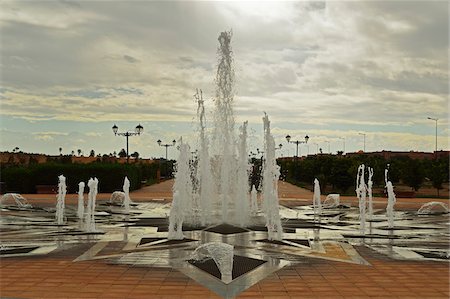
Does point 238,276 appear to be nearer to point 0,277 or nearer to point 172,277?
point 172,277

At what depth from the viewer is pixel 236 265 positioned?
27.9ft

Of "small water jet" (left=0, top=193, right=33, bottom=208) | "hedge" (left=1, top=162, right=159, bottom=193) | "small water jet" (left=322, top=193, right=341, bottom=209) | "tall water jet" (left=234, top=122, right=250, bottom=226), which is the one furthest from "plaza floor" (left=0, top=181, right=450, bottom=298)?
"hedge" (left=1, top=162, right=159, bottom=193)

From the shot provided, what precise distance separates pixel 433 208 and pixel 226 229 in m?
11.6

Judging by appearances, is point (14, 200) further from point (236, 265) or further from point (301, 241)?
point (236, 265)

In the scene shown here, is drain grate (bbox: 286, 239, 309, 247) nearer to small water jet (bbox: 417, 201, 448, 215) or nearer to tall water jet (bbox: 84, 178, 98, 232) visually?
tall water jet (bbox: 84, 178, 98, 232)

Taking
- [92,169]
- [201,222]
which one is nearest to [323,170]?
[92,169]

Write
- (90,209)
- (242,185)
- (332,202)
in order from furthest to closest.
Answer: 1. (332,202)
2. (242,185)
3. (90,209)

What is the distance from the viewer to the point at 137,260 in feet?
29.6

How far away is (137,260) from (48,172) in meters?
20.7

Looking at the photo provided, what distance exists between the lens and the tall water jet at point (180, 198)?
1164 cm

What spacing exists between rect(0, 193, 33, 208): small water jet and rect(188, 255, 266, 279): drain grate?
42.0 ft

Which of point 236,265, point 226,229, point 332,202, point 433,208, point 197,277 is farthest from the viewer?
point 332,202

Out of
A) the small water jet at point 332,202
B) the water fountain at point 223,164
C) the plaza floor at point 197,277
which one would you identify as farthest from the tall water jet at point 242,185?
the small water jet at point 332,202

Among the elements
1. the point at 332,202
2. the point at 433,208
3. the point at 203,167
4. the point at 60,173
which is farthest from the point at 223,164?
the point at 60,173
